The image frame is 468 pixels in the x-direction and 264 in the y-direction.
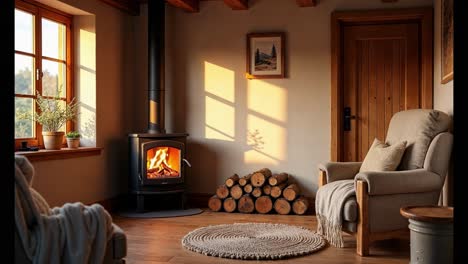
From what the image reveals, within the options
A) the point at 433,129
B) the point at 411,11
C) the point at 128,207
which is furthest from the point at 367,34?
the point at 128,207

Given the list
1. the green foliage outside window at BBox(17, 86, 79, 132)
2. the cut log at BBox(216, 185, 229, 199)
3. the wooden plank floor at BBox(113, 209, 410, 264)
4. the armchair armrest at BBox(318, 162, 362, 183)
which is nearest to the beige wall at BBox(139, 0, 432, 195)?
the cut log at BBox(216, 185, 229, 199)

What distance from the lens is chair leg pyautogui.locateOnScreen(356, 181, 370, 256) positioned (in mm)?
3282

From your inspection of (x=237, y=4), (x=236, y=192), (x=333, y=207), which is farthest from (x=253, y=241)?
(x=237, y=4)

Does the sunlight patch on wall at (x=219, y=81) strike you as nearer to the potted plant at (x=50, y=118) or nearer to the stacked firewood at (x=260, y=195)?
the stacked firewood at (x=260, y=195)

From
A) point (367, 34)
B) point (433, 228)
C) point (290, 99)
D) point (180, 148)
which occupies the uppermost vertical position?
point (367, 34)

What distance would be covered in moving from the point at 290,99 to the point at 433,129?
6.04ft

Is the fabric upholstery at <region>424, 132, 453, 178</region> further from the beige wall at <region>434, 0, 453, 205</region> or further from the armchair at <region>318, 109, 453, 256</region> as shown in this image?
the beige wall at <region>434, 0, 453, 205</region>

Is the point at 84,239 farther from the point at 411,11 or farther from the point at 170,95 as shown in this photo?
the point at 411,11

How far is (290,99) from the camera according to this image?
204 inches

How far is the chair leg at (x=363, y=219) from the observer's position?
328 centimetres

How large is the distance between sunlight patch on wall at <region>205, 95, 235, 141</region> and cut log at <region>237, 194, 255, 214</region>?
683 mm

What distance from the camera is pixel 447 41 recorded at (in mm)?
3818

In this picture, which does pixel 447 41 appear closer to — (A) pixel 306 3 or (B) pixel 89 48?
(A) pixel 306 3

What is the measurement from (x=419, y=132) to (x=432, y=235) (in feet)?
4.00
